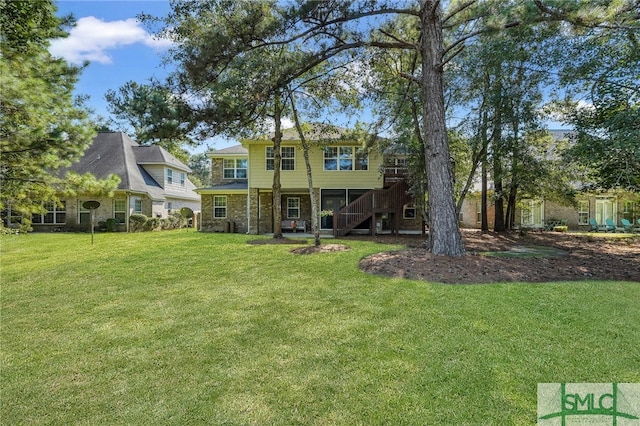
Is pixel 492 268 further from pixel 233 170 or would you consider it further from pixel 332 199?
pixel 233 170

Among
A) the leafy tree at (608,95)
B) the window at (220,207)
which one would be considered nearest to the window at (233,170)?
the window at (220,207)

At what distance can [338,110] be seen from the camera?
1292 cm

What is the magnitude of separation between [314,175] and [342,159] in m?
1.76

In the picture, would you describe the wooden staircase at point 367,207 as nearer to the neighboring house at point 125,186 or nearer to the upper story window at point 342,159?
the upper story window at point 342,159

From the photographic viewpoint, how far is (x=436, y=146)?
8336 millimetres

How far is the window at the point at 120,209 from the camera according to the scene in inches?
765

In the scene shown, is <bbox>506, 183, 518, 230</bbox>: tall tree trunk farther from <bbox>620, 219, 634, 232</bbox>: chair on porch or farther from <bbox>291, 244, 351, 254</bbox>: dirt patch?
<bbox>291, 244, 351, 254</bbox>: dirt patch

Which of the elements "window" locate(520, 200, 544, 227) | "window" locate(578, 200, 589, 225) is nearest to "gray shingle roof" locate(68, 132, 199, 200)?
"window" locate(520, 200, 544, 227)

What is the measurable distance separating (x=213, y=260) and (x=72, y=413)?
21.5 ft

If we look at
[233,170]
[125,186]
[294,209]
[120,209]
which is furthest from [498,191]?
[120,209]

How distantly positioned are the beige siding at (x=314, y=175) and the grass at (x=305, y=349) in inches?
431

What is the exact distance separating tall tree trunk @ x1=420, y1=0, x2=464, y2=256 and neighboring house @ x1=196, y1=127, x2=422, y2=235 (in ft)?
18.9

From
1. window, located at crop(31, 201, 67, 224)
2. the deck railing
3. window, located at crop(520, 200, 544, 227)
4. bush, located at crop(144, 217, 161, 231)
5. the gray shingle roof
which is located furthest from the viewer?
window, located at crop(520, 200, 544, 227)

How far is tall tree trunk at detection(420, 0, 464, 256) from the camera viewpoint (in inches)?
322
